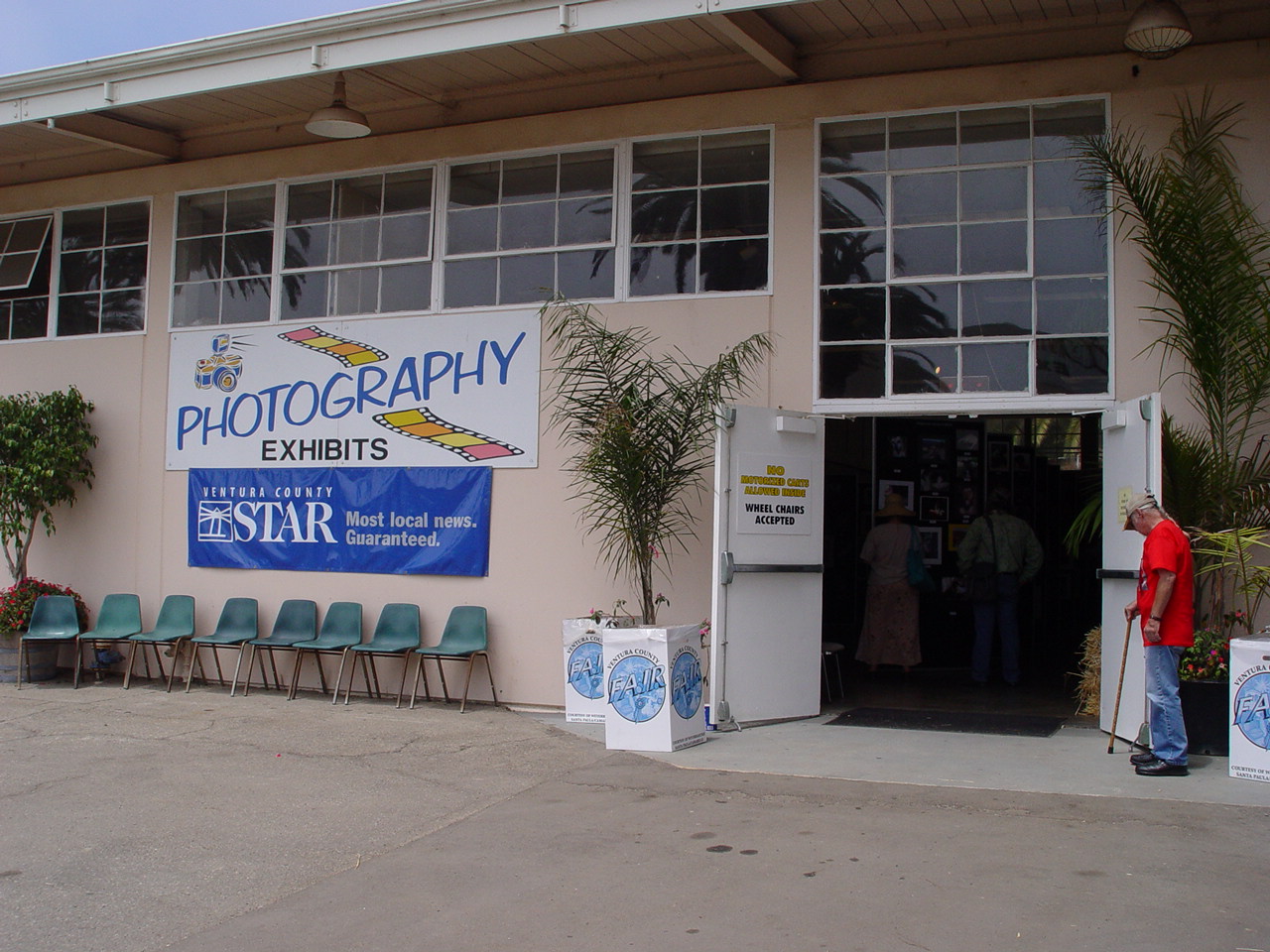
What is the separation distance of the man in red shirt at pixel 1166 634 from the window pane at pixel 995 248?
237cm

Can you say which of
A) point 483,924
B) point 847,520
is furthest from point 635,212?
point 483,924

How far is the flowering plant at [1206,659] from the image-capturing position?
6922 millimetres

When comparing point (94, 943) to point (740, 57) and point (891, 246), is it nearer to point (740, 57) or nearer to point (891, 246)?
point (891, 246)

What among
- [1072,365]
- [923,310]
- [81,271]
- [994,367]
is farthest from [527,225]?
[81,271]

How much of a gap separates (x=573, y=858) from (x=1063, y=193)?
5.74 meters

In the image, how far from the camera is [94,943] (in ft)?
14.3

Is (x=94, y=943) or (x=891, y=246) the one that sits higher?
(x=891, y=246)

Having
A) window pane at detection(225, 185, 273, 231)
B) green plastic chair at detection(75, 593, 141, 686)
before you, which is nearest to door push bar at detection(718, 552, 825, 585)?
window pane at detection(225, 185, 273, 231)

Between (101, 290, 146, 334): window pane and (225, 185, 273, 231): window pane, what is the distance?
3.97 feet

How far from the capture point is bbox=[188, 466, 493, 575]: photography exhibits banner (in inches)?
377

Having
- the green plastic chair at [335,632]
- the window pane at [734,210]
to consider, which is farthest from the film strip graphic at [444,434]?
the window pane at [734,210]

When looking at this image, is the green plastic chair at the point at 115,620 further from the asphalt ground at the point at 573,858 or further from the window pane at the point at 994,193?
the window pane at the point at 994,193

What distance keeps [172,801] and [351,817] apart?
1.10m

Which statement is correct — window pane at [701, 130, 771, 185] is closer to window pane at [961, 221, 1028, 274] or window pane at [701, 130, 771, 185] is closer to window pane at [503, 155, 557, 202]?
window pane at [503, 155, 557, 202]
